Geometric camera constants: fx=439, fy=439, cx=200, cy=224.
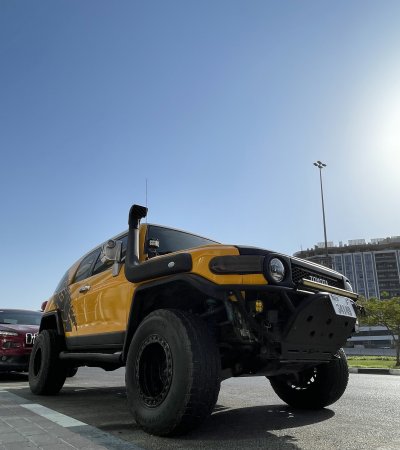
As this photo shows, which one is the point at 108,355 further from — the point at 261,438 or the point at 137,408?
the point at 261,438

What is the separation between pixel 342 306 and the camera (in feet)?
11.5

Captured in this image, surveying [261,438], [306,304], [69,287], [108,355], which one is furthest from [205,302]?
[69,287]

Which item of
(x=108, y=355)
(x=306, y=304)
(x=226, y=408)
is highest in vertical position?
(x=306, y=304)

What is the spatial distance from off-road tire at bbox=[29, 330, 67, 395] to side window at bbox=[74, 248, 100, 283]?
2.83 feet

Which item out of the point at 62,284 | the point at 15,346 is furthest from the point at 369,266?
the point at 62,284

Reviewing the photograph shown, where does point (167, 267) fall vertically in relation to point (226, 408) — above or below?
above

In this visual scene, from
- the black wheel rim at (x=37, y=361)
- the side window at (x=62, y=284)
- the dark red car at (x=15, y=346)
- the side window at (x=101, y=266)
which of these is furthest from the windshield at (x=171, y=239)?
the dark red car at (x=15, y=346)

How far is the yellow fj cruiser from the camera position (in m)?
3.10

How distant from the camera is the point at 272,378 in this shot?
470 cm

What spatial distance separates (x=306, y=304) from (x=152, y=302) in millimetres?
1405

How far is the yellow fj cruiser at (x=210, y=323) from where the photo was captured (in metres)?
3.10

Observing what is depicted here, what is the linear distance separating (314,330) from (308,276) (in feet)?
1.43

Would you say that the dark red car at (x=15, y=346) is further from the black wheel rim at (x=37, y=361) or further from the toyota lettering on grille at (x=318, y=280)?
the toyota lettering on grille at (x=318, y=280)

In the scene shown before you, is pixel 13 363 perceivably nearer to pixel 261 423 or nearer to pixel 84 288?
pixel 84 288
